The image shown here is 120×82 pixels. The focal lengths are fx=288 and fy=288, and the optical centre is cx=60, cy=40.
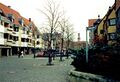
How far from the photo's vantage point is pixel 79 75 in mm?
16734

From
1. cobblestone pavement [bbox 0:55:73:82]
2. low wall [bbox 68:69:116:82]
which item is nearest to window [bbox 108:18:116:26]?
cobblestone pavement [bbox 0:55:73:82]

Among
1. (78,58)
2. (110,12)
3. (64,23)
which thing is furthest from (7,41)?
(78,58)

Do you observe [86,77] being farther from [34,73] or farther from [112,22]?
[112,22]

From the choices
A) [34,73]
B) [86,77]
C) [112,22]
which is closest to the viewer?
[86,77]

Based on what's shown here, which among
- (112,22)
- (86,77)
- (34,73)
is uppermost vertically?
(112,22)

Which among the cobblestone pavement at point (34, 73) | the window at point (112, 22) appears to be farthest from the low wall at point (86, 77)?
the window at point (112, 22)

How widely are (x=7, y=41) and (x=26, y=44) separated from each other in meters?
20.6

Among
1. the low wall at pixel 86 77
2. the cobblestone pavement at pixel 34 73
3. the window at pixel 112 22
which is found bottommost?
the cobblestone pavement at pixel 34 73

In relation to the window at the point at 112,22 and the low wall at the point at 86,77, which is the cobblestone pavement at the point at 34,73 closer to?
the low wall at the point at 86,77

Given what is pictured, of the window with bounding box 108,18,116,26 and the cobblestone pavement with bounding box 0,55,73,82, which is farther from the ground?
the window with bounding box 108,18,116,26

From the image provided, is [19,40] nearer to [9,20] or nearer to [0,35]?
[9,20]

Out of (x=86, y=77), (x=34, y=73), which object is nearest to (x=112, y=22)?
(x=34, y=73)

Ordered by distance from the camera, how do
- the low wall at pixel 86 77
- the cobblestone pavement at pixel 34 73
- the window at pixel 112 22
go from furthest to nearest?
the window at pixel 112 22
the cobblestone pavement at pixel 34 73
the low wall at pixel 86 77

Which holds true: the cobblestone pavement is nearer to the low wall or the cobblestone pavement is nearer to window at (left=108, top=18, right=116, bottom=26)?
the low wall
